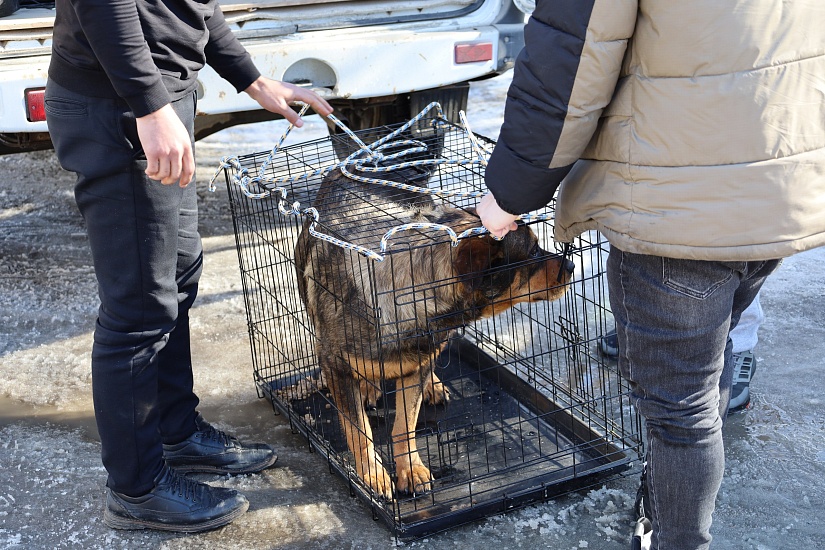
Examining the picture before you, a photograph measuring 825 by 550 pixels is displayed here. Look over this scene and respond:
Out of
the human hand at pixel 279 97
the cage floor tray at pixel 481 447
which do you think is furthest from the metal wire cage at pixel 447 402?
the human hand at pixel 279 97

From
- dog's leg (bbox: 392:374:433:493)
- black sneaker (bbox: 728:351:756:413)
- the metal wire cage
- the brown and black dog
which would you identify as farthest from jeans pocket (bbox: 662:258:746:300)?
black sneaker (bbox: 728:351:756:413)

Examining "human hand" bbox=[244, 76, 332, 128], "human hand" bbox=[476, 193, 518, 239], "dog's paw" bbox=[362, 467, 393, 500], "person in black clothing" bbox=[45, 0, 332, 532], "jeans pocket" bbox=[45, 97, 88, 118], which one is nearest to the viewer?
"human hand" bbox=[476, 193, 518, 239]

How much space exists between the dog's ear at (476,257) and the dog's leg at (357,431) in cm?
59

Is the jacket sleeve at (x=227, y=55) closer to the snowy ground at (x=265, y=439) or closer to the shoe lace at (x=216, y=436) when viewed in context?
the shoe lace at (x=216, y=436)

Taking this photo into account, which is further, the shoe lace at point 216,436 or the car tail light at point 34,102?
the car tail light at point 34,102

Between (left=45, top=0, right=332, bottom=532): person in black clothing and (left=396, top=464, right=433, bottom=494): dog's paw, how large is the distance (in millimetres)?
546

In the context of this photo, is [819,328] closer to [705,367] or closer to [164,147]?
[705,367]

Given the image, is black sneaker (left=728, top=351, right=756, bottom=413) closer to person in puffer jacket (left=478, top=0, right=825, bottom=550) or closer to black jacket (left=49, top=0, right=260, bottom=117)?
person in puffer jacket (left=478, top=0, right=825, bottom=550)

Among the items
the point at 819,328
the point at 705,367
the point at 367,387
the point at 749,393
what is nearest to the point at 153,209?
the point at 367,387

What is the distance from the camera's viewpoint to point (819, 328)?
3977 millimetres

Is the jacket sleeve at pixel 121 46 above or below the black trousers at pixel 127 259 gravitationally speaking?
above

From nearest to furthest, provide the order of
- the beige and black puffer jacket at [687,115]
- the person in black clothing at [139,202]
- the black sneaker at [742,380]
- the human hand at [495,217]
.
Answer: the beige and black puffer jacket at [687,115]
the human hand at [495,217]
the person in black clothing at [139,202]
the black sneaker at [742,380]

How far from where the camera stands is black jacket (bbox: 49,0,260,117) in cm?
212

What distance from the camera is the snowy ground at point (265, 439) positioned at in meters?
2.77
